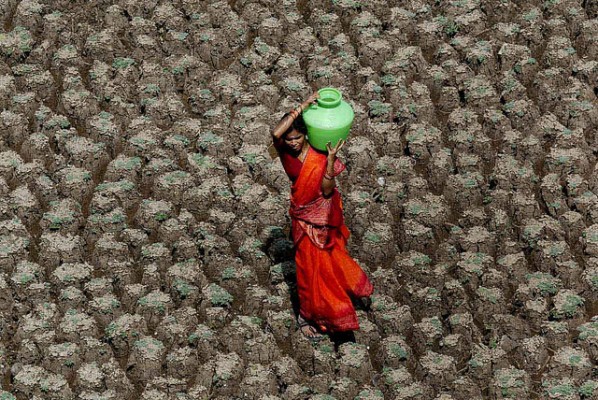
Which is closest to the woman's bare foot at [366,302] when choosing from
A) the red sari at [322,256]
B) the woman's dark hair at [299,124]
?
the red sari at [322,256]

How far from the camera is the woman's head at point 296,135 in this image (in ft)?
37.7

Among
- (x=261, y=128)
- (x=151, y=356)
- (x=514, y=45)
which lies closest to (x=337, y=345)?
(x=151, y=356)

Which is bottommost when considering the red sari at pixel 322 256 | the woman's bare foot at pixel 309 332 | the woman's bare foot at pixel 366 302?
the woman's bare foot at pixel 309 332

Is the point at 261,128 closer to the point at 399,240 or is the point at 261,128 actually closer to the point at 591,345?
the point at 399,240

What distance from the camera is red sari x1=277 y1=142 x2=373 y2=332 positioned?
11.6m

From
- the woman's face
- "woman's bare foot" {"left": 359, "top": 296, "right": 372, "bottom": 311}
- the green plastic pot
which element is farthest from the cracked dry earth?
the green plastic pot

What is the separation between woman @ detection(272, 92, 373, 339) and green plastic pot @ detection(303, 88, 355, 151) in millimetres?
59

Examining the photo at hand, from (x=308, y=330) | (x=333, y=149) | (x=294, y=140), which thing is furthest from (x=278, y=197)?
(x=333, y=149)

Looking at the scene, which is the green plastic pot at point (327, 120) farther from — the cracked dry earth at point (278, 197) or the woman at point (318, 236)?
the cracked dry earth at point (278, 197)

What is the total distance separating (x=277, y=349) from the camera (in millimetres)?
11922

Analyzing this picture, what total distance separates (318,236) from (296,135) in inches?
30.1

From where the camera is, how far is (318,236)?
1173 cm

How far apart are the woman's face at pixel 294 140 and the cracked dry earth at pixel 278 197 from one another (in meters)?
1.22

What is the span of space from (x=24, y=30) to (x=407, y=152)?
3.49 metres
